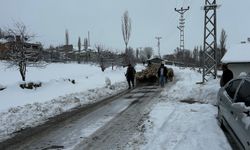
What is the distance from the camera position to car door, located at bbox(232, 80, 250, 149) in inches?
241

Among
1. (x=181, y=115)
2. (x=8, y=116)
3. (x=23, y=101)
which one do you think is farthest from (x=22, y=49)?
(x=181, y=115)

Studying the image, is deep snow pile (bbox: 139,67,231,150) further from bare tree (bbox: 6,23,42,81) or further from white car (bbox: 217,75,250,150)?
bare tree (bbox: 6,23,42,81)

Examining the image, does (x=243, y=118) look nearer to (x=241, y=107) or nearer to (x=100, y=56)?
(x=241, y=107)

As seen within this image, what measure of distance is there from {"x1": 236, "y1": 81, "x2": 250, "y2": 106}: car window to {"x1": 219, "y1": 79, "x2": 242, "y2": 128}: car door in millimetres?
306

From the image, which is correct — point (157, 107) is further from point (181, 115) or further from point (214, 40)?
point (214, 40)

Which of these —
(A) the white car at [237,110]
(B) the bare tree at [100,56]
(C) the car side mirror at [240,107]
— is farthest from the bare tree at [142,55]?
(C) the car side mirror at [240,107]

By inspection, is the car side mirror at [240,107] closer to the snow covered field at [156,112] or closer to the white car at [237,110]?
the white car at [237,110]

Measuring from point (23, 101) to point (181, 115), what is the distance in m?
7.74

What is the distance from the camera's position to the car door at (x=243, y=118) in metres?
6.11

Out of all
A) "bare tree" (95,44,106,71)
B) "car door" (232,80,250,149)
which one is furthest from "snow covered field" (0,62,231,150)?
"bare tree" (95,44,106,71)

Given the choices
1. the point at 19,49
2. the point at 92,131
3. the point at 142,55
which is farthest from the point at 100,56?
the point at 142,55

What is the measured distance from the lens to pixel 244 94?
7449mm

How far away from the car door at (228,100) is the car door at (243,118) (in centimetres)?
31

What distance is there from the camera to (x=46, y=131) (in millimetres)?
10484
